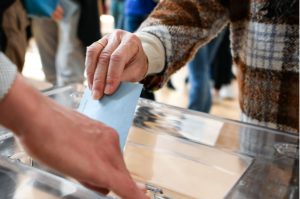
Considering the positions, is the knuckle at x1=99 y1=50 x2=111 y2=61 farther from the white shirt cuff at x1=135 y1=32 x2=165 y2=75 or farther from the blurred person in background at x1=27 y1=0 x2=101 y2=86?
the blurred person in background at x1=27 y1=0 x2=101 y2=86

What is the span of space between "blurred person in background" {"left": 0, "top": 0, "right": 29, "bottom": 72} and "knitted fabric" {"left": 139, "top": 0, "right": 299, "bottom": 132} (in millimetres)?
828

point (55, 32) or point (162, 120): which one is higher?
point (55, 32)

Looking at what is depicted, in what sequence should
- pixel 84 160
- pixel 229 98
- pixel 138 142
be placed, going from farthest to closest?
pixel 229 98, pixel 138 142, pixel 84 160

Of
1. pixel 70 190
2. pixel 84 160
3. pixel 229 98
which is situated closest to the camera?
pixel 84 160

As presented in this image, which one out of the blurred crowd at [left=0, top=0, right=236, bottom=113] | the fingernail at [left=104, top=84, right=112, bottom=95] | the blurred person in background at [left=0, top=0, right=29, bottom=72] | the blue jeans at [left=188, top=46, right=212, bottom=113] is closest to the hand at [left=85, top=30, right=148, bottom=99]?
the fingernail at [left=104, top=84, right=112, bottom=95]

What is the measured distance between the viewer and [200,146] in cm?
70

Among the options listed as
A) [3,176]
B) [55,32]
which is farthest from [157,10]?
[55,32]

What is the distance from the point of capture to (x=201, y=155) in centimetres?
67

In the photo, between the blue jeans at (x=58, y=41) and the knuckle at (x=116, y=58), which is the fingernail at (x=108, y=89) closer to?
the knuckle at (x=116, y=58)

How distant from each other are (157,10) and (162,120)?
7.6 inches

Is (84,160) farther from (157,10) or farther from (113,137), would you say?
(157,10)

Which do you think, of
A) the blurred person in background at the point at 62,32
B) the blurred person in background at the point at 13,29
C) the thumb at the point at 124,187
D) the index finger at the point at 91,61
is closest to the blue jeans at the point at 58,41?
the blurred person in background at the point at 62,32

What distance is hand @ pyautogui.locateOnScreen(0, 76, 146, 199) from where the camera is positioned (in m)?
0.27

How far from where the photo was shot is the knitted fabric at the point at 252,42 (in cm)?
69
